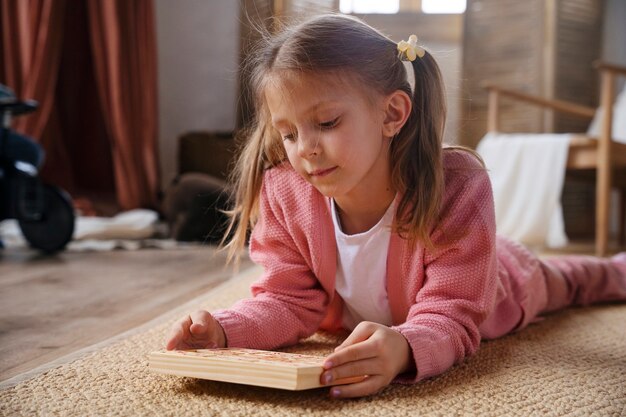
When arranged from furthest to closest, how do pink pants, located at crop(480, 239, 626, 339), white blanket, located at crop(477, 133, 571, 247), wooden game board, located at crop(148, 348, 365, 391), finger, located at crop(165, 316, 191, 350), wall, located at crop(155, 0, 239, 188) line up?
1. wall, located at crop(155, 0, 239, 188)
2. white blanket, located at crop(477, 133, 571, 247)
3. pink pants, located at crop(480, 239, 626, 339)
4. finger, located at crop(165, 316, 191, 350)
5. wooden game board, located at crop(148, 348, 365, 391)

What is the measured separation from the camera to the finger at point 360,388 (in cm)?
64

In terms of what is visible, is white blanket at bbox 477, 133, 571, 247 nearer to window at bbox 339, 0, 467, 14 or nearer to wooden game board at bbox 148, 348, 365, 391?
window at bbox 339, 0, 467, 14

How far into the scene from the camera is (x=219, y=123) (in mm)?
3477

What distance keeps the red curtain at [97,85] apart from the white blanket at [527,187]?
1574 millimetres

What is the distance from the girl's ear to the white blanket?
5.40 feet

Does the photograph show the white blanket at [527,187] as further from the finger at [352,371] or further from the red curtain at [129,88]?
the finger at [352,371]

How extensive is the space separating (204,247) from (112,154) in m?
1.16

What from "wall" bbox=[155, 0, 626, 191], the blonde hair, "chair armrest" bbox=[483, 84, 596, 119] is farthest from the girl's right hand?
"wall" bbox=[155, 0, 626, 191]

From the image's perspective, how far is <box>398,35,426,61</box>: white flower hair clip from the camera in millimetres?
825

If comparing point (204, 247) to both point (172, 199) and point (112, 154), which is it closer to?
point (172, 199)

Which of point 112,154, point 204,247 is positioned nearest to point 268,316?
point 204,247

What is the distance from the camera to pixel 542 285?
1143mm

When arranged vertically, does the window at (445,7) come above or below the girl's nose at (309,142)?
above

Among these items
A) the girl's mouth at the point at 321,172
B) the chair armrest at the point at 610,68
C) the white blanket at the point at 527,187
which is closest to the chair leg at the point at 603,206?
the white blanket at the point at 527,187
